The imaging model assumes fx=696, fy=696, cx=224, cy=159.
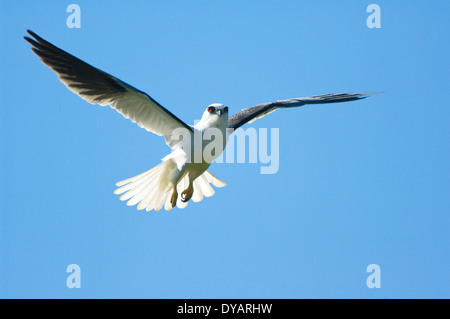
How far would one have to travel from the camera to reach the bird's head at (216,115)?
9.42 m

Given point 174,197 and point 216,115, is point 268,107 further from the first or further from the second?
point 174,197

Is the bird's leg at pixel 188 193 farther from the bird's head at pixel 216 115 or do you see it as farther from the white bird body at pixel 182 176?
the bird's head at pixel 216 115

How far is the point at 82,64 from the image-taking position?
9.20m

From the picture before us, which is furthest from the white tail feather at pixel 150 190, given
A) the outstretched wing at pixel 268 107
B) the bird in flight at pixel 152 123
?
the outstretched wing at pixel 268 107

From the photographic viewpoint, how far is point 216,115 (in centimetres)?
945

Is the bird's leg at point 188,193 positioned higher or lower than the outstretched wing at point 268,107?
lower

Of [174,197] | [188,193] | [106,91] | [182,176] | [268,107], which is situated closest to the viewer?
[106,91]

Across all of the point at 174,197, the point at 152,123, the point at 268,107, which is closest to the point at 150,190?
the point at 174,197

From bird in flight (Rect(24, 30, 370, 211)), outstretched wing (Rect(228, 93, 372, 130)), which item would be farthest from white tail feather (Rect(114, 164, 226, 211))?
outstretched wing (Rect(228, 93, 372, 130))

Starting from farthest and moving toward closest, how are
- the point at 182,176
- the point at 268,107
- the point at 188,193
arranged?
the point at 268,107 < the point at 188,193 < the point at 182,176

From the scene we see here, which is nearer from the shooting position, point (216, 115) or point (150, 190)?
point (216, 115)

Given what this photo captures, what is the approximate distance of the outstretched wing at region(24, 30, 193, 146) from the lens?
912 cm

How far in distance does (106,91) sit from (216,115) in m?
1.52
